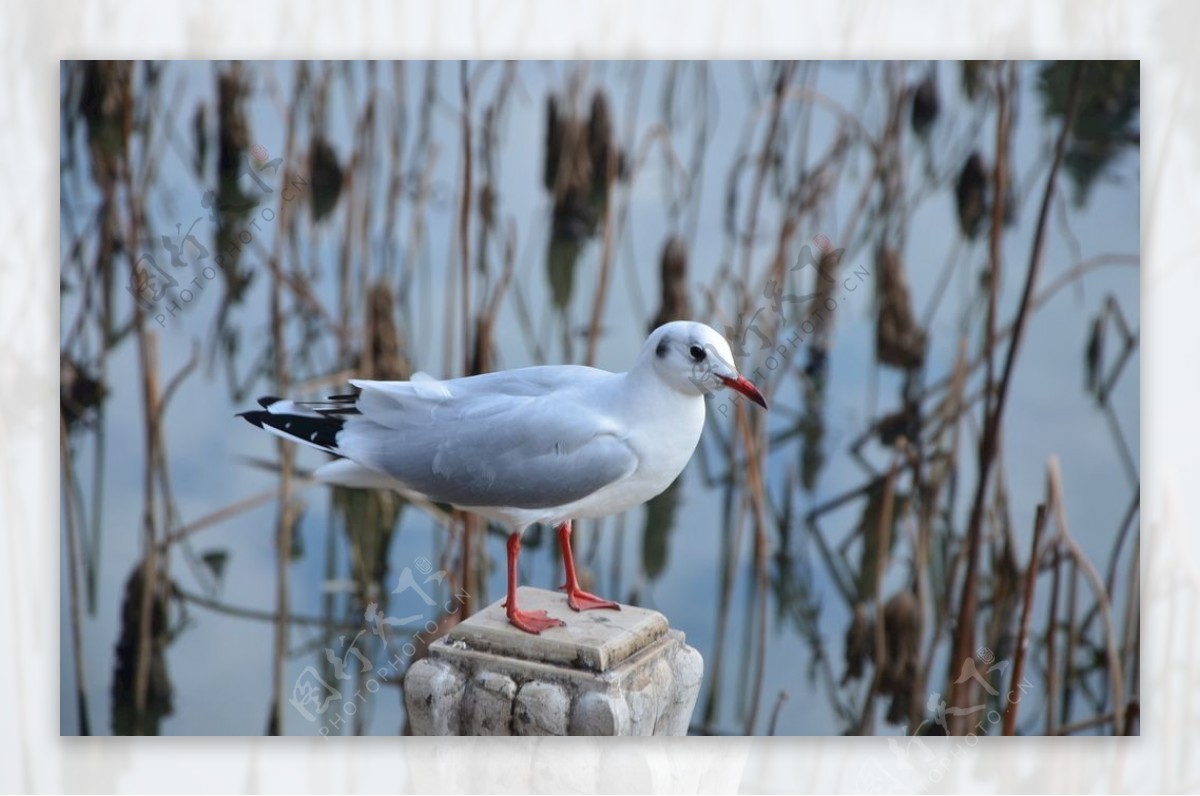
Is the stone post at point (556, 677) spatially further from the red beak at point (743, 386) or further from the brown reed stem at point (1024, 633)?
the brown reed stem at point (1024, 633)

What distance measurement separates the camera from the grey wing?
1.78 m

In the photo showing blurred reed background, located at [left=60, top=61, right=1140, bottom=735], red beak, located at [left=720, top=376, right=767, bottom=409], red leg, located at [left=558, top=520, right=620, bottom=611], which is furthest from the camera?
blurred reed background, located at [left=60, top=61, right=1140, bottom=735]

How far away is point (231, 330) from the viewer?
200 cm

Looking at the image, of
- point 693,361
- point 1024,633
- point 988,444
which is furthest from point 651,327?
point 1024,633

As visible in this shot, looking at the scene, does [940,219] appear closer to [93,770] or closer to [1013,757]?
[1013,757]

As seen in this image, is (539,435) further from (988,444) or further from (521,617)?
(988,444)

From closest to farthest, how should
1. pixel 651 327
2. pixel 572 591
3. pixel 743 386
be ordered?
pixel 743 386 → pixel 572 591 → pixel 651 327

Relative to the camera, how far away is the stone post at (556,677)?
5.74 feet

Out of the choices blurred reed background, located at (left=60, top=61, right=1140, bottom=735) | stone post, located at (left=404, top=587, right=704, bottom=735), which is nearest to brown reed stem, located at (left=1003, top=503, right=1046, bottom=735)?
blurred reed background, located at (left=60, top=61, right=1140, bottom=735)

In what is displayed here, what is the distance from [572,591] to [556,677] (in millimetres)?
156

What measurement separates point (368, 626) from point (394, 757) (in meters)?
0.18

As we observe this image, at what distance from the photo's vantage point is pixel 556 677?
1758 mm

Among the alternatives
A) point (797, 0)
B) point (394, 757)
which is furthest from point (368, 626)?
point (797, 0)

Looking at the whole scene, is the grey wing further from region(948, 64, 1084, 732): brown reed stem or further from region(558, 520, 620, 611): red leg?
region(948, 64, 1084, 732): brown reed stem
